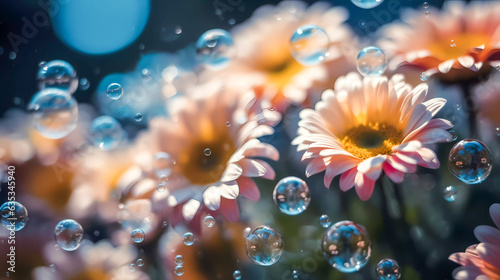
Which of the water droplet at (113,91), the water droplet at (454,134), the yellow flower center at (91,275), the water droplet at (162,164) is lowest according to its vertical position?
the yellow flower center at (91,275)

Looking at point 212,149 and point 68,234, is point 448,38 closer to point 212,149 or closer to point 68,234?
point 212,149

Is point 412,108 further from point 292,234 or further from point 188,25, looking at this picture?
point 188,25

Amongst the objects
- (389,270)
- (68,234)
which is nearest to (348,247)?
(389,270)

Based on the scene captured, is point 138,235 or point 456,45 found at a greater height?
point 456,45

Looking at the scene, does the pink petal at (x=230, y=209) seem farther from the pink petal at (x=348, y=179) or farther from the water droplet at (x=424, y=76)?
the water droplet at (x=424, y=76)

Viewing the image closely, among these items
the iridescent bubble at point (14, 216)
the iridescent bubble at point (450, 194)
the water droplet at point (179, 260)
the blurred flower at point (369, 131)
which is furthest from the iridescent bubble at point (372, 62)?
the iridescent bubble at point (14, 216)

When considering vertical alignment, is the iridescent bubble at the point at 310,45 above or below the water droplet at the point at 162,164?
above
